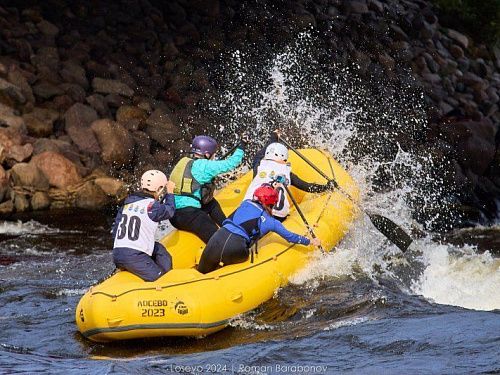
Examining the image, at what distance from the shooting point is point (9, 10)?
813 inches

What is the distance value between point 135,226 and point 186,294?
0.85 metres

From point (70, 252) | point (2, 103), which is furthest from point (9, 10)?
point (70, 252)

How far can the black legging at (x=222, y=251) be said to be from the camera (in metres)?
10.4

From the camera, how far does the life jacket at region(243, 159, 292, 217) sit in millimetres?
11727

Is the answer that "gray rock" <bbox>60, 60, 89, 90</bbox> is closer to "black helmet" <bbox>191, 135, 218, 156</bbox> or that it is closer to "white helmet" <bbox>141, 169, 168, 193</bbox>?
"black helmet" <bbox>191, 135, 218, 156</bbox>

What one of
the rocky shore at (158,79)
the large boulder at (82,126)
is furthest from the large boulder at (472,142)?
the large boulder at (82,126)

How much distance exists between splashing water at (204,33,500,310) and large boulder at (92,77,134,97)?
1.63m

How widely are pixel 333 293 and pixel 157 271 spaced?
211cm

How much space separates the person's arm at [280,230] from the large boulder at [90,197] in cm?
657

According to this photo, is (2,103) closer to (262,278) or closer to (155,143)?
(155,143)

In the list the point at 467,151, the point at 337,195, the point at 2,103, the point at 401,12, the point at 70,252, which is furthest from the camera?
the point at 401,12

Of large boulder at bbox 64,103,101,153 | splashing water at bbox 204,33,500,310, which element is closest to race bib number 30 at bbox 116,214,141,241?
splashing water at bbox 204,33,500,310

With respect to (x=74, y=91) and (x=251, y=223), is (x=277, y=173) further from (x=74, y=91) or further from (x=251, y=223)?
(x=74, y=91)

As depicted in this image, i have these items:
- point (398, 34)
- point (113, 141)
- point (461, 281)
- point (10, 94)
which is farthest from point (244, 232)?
point (398, 34)
